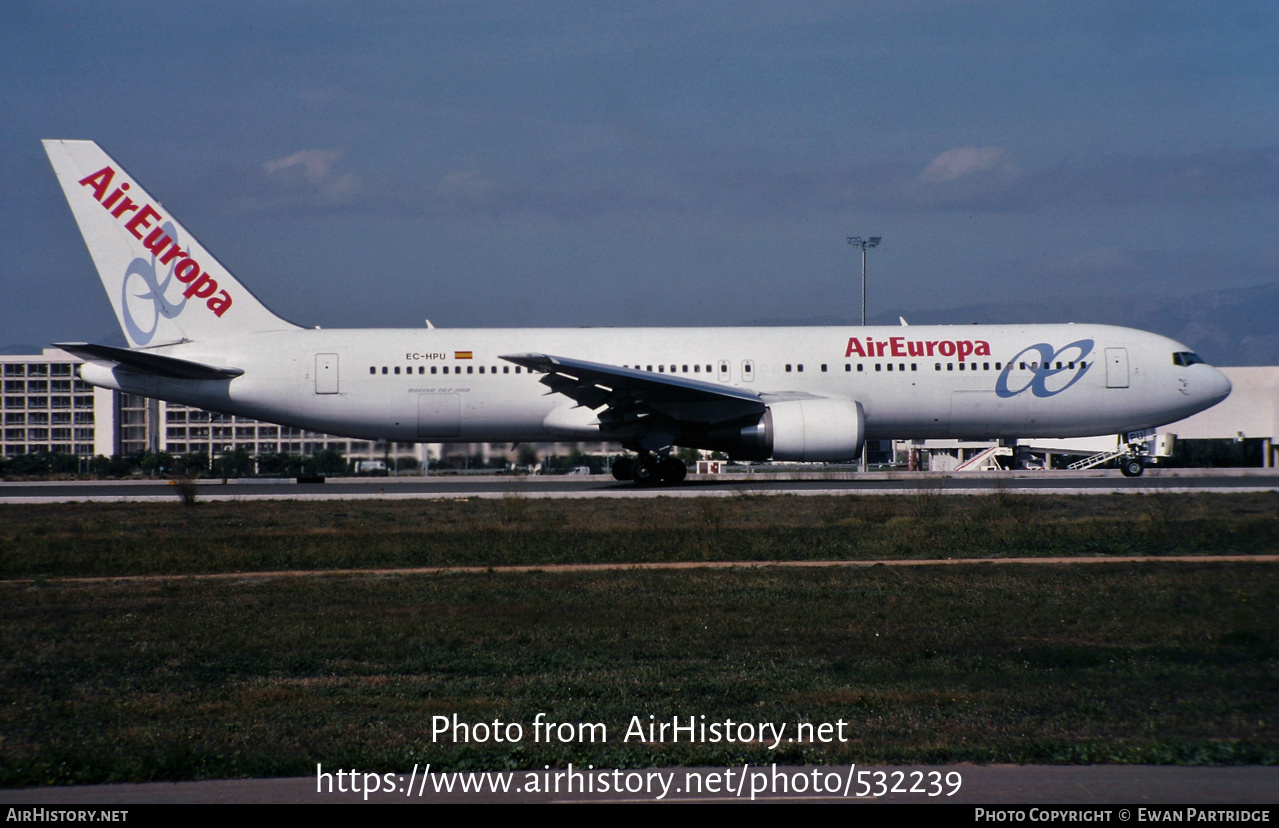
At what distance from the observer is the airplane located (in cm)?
2606

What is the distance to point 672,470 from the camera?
26672 millimetres

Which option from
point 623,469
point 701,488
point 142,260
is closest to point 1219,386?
point 701,488

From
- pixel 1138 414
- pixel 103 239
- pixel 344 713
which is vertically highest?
pixel 103 239

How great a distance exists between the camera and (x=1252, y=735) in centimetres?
584

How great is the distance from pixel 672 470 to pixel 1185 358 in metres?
13.4

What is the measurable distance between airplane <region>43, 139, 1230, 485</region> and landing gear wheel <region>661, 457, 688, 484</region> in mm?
75

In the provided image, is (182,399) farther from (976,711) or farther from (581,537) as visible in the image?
(976,711)

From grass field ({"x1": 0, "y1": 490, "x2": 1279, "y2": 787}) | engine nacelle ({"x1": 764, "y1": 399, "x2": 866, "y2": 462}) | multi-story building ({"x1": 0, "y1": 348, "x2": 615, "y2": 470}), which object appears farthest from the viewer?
multi-story building ({"x1": 0, "y1": 348, "x2": 615, "y2": 470})

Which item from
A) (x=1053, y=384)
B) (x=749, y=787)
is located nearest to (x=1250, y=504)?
(x=1053, y=384)

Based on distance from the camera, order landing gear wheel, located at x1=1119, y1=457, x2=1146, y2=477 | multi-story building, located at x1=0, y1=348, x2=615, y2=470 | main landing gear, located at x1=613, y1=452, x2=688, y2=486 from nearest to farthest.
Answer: main landing gear, located at x1=613, y1=452, x2=688, y2=486 → landing gear wheel, located at x1=1119, y1=457, x2=1146, y2=477 → multi-story building, located at x1=0, y1=348, x2=615, y2=470

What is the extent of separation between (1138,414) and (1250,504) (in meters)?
7.64

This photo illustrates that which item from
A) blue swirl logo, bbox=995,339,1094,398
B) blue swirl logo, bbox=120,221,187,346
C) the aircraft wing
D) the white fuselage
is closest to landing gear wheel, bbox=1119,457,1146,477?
the white fuselage

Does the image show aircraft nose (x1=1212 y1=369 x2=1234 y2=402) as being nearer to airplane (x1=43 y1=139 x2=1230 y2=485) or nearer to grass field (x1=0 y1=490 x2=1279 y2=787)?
airplane (x1=43 y1=139 x2=1230 y2=485)


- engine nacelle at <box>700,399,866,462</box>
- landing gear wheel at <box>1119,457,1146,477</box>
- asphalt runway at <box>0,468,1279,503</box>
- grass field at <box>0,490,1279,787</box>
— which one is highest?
engine nacelle at <box>700,399,866,462</box>
